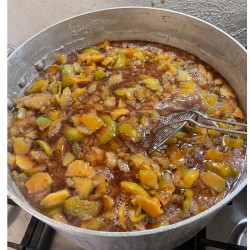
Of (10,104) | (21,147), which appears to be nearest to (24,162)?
(21,147)

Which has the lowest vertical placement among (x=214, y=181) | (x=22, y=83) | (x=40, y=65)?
(x=214, y=181)

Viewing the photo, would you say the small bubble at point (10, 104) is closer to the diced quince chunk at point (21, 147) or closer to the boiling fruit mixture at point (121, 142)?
the boiling fruit mixture at point (121, 142)

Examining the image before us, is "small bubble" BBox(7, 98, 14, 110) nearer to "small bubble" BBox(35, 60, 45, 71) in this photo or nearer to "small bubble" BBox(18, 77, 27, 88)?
"small bubble" BBox(18, 77, 27, 88)

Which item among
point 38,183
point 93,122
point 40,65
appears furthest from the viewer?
point 40,65

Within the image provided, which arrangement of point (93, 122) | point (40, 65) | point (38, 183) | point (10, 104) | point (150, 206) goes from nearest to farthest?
point (150, 206) < point (38, 183) < point (93, 122) < point (10, 104) < point (40, 65)

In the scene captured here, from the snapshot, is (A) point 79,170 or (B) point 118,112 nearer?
(A) point 79,170

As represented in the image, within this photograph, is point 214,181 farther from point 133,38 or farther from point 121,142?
point 133,38

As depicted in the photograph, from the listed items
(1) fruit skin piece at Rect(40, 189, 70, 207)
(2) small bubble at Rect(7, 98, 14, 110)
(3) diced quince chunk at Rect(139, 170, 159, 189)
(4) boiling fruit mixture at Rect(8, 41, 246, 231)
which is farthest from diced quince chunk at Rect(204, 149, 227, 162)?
(2) small bubble at Rect(7, 98, 14, 110)

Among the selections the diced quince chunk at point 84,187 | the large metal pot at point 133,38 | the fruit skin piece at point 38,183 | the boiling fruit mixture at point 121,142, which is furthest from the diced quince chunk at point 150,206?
the large metal pot at point 133,38
